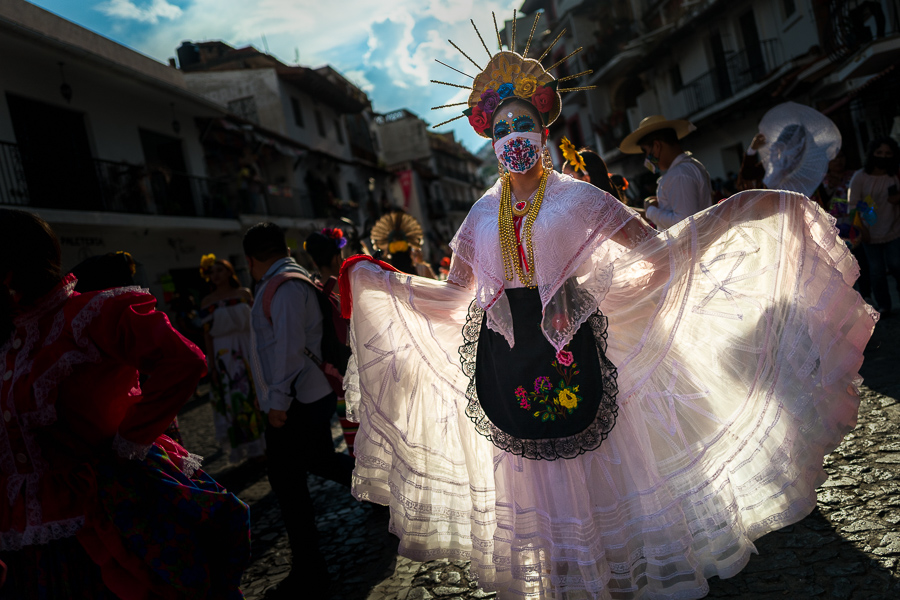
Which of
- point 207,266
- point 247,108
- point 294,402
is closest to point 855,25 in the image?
point 207,266

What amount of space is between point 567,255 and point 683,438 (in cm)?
87

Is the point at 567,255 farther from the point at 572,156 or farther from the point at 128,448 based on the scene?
the point at 572,156

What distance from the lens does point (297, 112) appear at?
29.5 metres

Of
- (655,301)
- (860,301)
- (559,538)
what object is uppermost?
(655,301)

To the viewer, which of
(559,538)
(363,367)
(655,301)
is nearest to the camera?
(559,538)

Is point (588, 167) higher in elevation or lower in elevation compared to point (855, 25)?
lower

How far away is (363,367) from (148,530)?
1.37 meters

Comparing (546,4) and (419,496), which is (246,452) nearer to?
(419,496)

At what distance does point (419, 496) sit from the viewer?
300 cm

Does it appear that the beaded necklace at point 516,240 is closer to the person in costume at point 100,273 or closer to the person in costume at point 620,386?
the person in costume at point 620,386

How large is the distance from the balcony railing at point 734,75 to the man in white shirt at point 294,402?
18.3 metres

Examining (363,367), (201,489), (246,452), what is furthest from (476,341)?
(246,452)

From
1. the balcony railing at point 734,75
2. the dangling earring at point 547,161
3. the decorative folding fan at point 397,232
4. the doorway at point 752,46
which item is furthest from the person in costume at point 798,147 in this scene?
the doorway at point 752,46

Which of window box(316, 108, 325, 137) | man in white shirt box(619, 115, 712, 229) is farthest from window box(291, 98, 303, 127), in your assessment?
man in white shirt box(619, 115, 712, 229)
